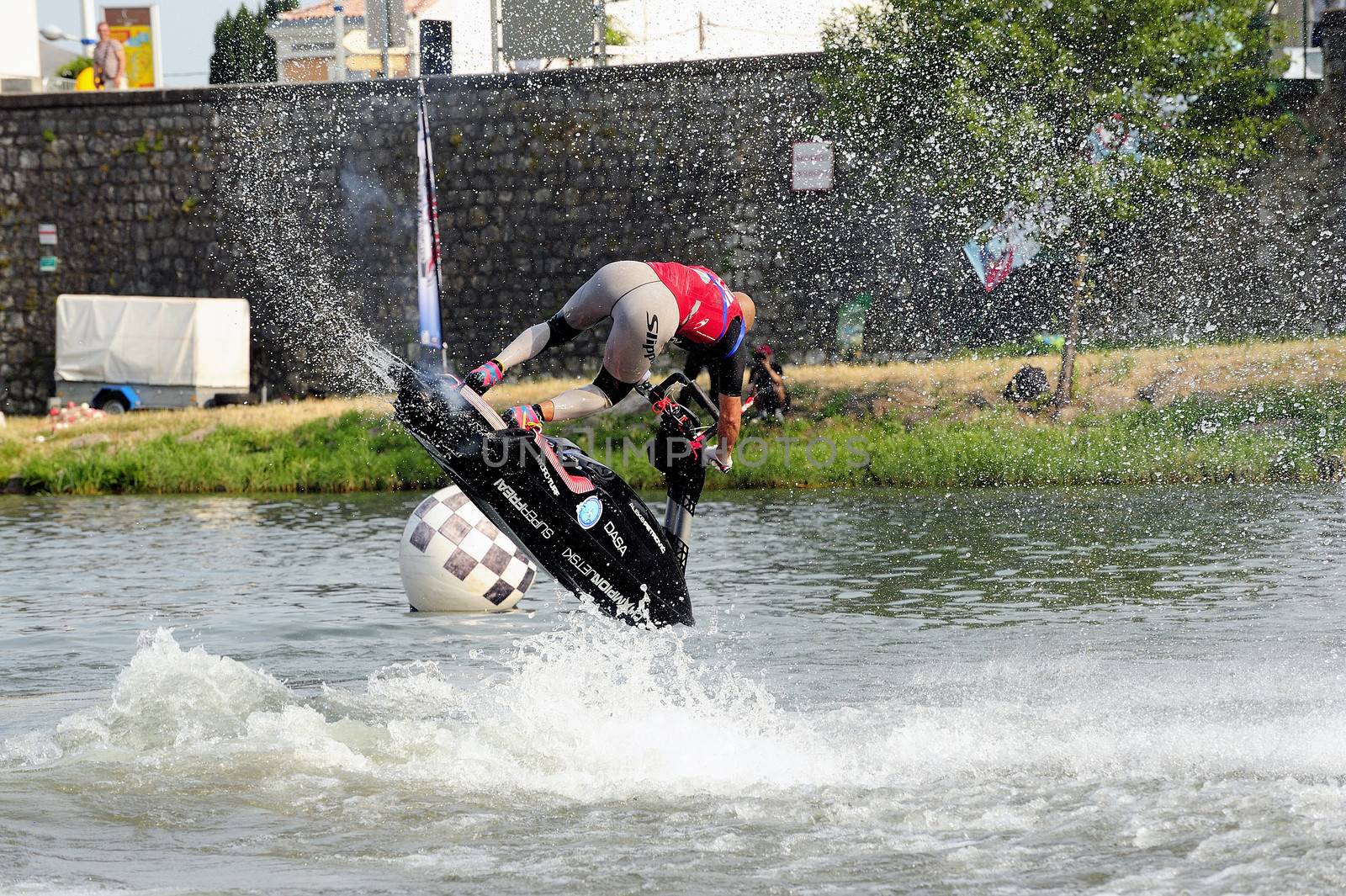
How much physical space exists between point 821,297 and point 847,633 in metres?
18.9

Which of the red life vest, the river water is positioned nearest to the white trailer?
the river water

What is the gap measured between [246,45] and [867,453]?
37.1 meters

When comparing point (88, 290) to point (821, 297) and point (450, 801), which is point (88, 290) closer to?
point (821, 297)

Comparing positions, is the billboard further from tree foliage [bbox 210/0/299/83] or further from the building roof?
tree foliage [bbox 210/0/299/83]

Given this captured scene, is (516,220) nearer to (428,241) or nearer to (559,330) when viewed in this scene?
(428,241)

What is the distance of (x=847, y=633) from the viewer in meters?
10.9

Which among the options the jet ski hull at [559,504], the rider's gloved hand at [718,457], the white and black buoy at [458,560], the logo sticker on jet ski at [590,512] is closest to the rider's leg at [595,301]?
the jet ski hull at [559,504]

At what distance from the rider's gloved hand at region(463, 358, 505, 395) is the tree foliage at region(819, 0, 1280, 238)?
1542 centimetres

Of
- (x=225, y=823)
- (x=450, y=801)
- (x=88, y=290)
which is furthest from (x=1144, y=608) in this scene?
(x=88, y=290)

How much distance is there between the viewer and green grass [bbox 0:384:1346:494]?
20.3 meters

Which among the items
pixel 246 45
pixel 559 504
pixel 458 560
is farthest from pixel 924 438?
pixel 246 45

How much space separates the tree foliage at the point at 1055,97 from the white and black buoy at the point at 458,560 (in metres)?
13.1

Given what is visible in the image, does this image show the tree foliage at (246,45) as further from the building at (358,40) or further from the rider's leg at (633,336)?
the rider's leg at (633,336)

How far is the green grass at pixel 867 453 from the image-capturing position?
2034 centimetres
